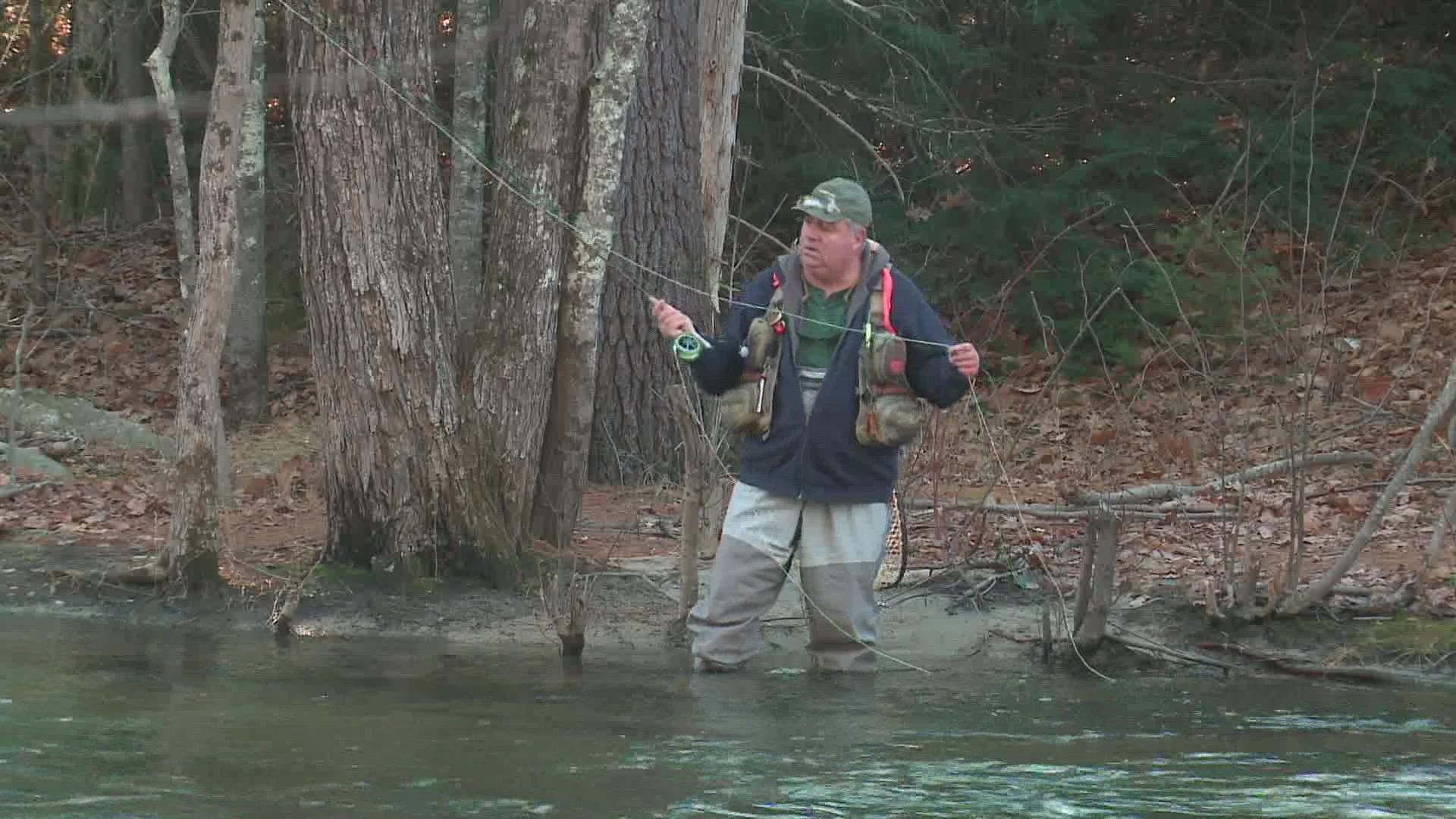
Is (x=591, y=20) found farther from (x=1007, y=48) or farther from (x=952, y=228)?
(x=1007, y=48)

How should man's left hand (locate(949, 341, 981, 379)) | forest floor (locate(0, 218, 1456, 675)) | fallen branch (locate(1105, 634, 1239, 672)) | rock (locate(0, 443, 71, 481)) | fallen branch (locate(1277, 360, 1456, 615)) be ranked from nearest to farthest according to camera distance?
man's left hand (locate(949, 341, 981, 379)) → fallen branch (locate(1277, 360, 1456, 615)) → fallen branch (locate(1105, 634, 1239, 672)) → forest floor (locate(0, 218, 1456, 675)) → rock (locate(0, 443, 71, 481))

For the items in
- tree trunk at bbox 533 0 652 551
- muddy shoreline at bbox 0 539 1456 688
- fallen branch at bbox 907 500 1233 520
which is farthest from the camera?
tree trunk at bbox 533 0 652 551

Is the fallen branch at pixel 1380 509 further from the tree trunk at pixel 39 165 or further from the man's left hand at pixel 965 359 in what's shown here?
the tree trunk at pixel 39 165

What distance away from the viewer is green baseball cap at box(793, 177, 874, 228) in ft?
21.1

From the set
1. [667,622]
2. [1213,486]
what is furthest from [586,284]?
[1213,486]

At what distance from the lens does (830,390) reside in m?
6.57

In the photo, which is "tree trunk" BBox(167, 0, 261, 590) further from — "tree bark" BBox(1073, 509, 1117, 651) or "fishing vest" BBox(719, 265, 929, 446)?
"tree bark" BBox(1073, 509, 1117, 651)

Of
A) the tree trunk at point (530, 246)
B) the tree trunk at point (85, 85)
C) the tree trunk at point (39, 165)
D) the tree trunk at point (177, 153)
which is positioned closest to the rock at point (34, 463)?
the tree trunk at point (177, 153)

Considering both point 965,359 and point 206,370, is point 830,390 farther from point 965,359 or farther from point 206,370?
point 206,370

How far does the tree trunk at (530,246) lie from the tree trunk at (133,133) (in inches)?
424

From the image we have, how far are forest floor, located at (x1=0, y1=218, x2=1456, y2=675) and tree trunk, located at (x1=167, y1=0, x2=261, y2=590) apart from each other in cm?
19

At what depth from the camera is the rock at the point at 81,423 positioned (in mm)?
13805

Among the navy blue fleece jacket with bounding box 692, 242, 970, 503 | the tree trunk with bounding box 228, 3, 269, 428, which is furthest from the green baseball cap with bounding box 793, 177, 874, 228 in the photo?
the tree trunk with bounding box 228, 3, 269, 428

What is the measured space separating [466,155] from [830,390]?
6701 millimetres
